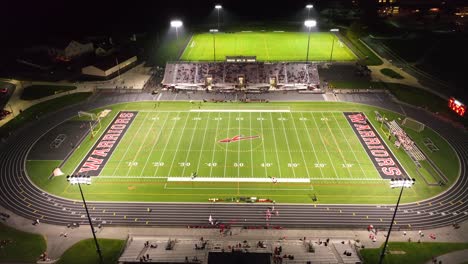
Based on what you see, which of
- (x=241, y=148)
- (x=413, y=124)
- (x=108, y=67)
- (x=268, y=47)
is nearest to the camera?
(x=241, y=148)

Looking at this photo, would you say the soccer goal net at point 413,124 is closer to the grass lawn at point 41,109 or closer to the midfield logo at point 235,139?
the midfield logo at point 235,139

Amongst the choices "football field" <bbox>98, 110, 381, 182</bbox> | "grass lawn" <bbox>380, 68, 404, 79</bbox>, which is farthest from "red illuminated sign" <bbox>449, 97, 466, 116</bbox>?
"football field" <bbox>98, 110, 381, 182</bbox>

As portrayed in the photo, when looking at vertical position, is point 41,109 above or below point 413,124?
below

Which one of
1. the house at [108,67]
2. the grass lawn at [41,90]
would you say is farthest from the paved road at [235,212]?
the house at [108,67]

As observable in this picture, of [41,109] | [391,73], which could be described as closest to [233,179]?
[41,109]

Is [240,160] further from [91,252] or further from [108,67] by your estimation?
[108,67]

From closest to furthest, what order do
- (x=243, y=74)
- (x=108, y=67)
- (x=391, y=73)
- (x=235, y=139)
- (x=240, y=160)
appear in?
(x=240, y=160), (x=235, y=139), (x=243, y=74), (x=108, y=67), (x=391, y=73)
